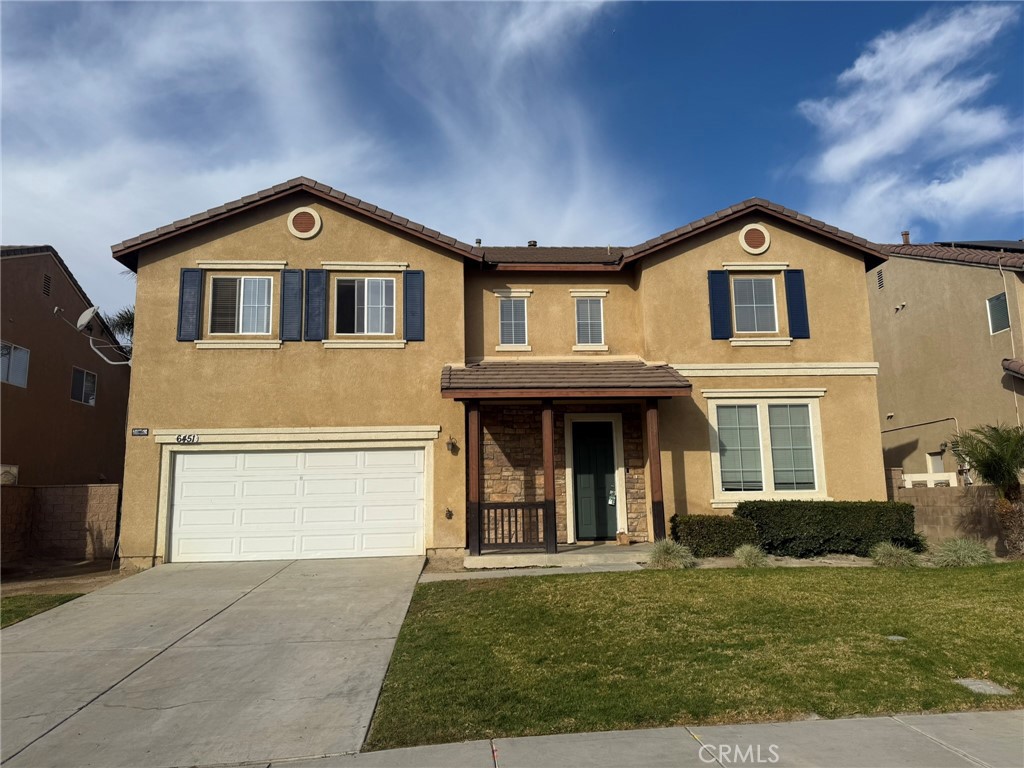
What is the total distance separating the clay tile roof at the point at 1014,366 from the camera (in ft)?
50.1

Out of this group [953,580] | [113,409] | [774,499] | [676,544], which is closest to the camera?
[953,580]

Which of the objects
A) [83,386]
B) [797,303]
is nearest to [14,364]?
[83,386]

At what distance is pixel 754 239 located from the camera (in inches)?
587

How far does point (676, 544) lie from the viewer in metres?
12.0

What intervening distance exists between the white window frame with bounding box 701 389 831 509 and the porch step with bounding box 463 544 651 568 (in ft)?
7.74

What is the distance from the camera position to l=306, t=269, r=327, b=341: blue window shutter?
13.9 meters

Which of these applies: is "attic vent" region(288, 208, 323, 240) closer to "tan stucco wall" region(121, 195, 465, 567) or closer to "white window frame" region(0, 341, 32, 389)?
"tan stucco wall" region(121, 195, 465, 567)

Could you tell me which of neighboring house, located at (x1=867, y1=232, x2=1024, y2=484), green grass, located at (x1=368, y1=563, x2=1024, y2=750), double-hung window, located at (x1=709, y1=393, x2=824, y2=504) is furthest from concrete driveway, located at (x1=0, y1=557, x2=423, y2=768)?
neighboring house, located at (x1=867, y1=232, x2=1024, y2=484)

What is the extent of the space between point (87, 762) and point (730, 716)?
4875mm

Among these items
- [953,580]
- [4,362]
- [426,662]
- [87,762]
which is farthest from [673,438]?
[4,362]

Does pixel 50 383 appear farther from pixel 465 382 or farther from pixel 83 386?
pixel 465 382

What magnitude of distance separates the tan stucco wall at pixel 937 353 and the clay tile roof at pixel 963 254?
22 cm

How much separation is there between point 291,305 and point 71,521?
6.58 m

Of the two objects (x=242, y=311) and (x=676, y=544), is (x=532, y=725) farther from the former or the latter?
(x=242, y=311)
